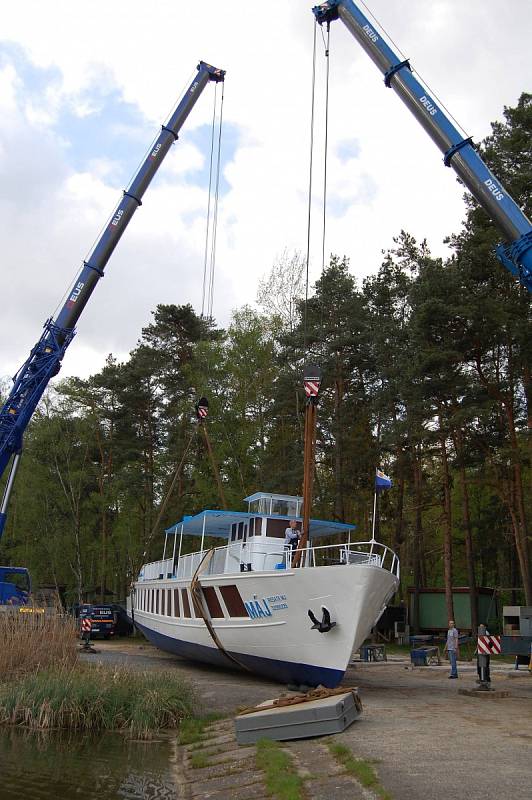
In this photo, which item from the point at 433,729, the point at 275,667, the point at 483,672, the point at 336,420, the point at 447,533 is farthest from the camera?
the point at 336,420

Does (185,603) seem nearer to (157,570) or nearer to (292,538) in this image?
(292,538)

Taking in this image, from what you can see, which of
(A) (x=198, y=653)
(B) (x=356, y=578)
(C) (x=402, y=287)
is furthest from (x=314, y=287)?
(B) (x=356, y=578)

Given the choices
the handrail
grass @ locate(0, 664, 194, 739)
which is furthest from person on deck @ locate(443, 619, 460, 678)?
grass @ locate(0, 664, 194, 739)

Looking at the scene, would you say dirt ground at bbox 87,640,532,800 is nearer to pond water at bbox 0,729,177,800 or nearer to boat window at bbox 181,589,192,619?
boat window at bbox 181,589,192,619

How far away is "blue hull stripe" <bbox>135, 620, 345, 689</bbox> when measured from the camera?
44.9 ft

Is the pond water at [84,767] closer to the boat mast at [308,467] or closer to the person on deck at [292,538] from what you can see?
the boat mast at [308,467]

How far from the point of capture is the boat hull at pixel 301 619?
13062 mm

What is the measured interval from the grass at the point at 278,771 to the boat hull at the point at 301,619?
3.92 metres

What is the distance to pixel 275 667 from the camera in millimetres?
15125

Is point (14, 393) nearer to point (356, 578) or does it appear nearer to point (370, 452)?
point (356, 578)

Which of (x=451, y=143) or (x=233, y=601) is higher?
(x=451, y=143)

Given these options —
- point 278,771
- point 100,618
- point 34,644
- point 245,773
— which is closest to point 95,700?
point 34,644

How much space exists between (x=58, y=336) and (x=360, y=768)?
1665cm

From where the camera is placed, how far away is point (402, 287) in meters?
32.8
